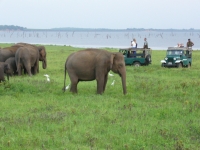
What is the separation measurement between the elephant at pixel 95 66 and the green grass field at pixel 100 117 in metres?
0.46

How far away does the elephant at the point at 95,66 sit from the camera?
1365cm

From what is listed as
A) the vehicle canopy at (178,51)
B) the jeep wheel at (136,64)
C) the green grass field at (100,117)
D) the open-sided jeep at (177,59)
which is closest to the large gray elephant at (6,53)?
the green grass field at (100,117)

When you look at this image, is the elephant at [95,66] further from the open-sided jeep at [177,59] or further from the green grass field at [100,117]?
the open-sided jeep at [177,59]

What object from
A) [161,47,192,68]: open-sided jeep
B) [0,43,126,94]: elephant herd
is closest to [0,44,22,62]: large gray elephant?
[0,43,126,94]: elephant herd

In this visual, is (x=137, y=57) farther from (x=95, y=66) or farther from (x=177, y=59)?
(x=95, y=66)

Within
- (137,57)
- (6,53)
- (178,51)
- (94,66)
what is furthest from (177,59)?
(94,66)

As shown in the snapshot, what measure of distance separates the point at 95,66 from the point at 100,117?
159 inches

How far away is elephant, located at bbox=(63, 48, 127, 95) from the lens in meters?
13.6

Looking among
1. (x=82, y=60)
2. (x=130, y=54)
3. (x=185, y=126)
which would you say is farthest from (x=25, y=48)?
(x=185, y=126)

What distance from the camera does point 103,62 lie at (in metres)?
13.8

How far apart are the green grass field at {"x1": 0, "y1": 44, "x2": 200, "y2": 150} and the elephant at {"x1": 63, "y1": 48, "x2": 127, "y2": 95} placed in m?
0.46

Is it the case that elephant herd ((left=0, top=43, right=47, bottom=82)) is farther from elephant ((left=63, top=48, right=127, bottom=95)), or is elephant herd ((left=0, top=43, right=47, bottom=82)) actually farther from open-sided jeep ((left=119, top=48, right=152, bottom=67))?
open-sided jeep ((left=119, top=48, right=152, bottom=67))

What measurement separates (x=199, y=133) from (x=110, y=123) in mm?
1892

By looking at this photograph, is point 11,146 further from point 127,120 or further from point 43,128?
point 127,120
